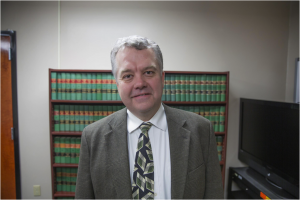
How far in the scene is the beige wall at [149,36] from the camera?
218cm

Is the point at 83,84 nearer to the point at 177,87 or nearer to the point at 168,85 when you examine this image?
the point at 168,85

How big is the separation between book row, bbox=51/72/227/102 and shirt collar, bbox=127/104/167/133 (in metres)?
1.07

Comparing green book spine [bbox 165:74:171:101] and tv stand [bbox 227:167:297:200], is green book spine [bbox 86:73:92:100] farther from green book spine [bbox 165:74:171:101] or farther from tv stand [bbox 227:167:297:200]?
tv stand [bbox 227:167:297:200]

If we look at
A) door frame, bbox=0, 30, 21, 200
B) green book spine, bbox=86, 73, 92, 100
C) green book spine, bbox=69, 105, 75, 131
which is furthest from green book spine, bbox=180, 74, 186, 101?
door frame, bbox=0, 30, 21, 200

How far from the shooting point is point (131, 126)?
94 cm

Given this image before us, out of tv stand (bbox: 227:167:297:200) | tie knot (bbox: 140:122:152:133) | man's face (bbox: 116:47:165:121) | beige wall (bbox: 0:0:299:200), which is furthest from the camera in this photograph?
beige wall (bbox: 0:0:299:200)

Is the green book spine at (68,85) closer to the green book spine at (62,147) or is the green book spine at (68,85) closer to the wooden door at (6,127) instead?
the green book spine at (62,147)

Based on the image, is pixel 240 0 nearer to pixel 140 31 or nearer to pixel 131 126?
pixel 140 31

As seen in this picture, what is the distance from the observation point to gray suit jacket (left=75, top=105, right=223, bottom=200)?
2.74 ft

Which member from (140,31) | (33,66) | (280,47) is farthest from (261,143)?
(33,66)

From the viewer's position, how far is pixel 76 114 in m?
2.04

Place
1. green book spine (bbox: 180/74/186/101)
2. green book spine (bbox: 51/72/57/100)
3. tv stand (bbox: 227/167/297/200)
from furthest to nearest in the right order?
green book spine (bbox: 180/74/186/101) → green book spine (bbox: 51/72/57/100) → tv stand (bbox: 227/167/297/200)

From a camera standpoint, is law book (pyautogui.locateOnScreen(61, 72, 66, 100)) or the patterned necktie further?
law book (pyautogui.locateOnScreen(61, 72, 66, 100))

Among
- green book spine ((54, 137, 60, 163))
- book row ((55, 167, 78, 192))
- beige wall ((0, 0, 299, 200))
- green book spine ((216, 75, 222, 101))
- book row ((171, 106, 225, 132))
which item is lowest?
book row ((55, 167, 78, 192))
